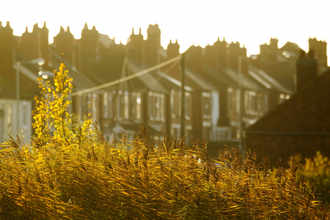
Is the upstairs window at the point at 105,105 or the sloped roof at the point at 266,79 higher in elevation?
the sloped roof at the point at 266,79

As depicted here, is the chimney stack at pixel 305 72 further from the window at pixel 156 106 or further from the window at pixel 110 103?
the window at pixel 156 106

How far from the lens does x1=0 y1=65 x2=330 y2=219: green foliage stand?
7.52m

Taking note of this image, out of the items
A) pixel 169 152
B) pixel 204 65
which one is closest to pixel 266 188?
pixel 169 152

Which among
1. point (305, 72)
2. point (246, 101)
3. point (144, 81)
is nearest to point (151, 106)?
point (144, 81)

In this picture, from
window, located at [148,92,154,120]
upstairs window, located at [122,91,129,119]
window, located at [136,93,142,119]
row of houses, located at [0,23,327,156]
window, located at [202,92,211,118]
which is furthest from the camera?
window, located at [202,92,211,118]

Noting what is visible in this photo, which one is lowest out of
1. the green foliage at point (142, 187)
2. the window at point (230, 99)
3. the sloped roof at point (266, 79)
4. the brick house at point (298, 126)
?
the green foliage at point (142, 187)

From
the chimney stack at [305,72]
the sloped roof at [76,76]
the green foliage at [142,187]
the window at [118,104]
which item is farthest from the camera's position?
the window at [118,104]

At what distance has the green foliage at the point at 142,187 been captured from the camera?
296 inches

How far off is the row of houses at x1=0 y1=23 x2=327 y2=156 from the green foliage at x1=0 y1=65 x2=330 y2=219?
24.7 metres

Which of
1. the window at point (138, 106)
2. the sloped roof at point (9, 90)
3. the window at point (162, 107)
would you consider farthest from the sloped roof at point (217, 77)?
the sloped roof at point (9, 90)

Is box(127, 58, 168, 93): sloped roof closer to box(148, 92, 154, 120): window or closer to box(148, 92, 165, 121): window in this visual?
box(148, 92, 165, 121): window

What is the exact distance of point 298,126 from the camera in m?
29.5

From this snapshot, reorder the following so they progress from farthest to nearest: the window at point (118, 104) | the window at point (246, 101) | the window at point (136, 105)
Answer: the window at point (246, 101) < the window at point (136, 105) < the window at point (118, 104)

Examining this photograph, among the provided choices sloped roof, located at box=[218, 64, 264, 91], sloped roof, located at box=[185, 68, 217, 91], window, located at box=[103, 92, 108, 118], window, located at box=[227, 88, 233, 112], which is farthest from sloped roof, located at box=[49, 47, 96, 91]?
sloped roof, located at box=[218, 64, 264, 91]
